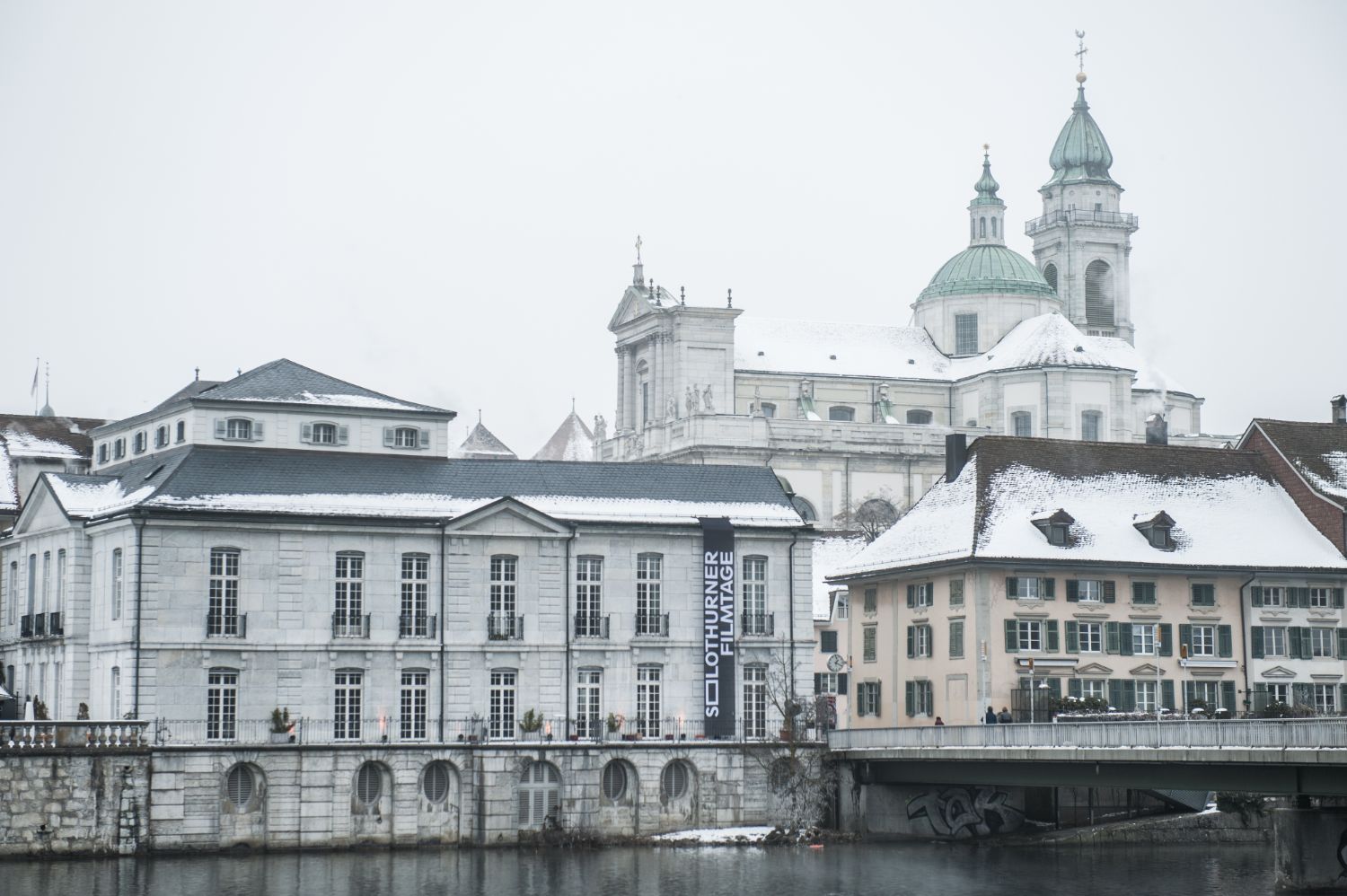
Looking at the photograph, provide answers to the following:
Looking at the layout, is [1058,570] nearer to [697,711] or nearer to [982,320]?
[697,711]

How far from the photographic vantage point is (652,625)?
80.0 meters

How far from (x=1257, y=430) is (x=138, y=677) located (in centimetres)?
4718

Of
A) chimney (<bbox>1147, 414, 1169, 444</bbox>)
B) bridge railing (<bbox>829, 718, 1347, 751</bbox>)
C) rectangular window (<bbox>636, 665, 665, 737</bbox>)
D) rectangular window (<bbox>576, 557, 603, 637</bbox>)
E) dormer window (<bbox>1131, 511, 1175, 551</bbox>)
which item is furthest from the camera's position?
chimney (<bbox>1147, 414, 1169, 444</bbox>)

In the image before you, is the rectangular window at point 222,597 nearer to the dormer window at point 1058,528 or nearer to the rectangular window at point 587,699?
the rectangular window at point 587,699

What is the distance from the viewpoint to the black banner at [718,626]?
7975 cm

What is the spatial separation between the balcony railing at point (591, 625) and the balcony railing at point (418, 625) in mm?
4902

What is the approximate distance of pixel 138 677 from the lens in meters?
73.2

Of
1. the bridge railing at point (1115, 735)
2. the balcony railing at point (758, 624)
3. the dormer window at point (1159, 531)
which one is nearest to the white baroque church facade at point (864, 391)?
the dormer window at point (1159, 531)

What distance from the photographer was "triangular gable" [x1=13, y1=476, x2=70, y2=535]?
80938mm

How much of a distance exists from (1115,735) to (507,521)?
74.1 ft

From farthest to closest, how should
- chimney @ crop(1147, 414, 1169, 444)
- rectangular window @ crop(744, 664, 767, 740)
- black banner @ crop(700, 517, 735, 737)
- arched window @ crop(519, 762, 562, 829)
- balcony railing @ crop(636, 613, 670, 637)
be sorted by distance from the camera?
chimney @ crop(1147, 414, 1169, 444)
rectangular window @ crop(744, 664, 767, 740)
balcony railing @ crop(636, 613, 670, 637)
black banner @ crop(700, 517, 735, 737)
arched window @ crop(519, 762, 562, 829)

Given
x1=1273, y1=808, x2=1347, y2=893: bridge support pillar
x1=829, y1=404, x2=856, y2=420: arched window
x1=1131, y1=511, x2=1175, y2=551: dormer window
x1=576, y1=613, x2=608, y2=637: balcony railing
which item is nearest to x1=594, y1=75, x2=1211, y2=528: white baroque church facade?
x1=829, y1=404, x2=856, y2=420: arched window

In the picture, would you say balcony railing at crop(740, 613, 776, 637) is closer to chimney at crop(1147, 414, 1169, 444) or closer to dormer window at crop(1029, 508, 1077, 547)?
dormer window at crop(1029, 508, 1077, 547)

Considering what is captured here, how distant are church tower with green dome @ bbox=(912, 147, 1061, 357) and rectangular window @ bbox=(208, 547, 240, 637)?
11484cm
